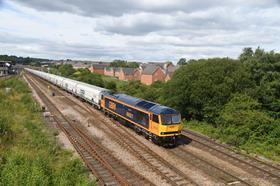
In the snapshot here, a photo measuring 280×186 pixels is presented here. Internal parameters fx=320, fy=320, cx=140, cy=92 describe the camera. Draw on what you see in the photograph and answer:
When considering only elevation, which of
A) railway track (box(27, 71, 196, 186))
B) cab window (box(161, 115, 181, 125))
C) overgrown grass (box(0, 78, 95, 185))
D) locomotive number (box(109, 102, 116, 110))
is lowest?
railway track (box(27, 71, 196, 186))

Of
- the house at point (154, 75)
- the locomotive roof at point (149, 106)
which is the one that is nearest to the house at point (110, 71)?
the house at point (154, 75)

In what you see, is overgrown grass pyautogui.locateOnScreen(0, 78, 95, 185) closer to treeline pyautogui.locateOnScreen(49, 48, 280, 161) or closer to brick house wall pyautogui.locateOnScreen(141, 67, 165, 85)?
treeline pyautogui.locateOnScreen(49, 48, 280, 161)

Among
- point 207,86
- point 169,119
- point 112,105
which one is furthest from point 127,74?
point 169,119

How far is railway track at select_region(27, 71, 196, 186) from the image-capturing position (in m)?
18.4

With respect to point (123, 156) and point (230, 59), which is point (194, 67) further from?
point (123, 156)

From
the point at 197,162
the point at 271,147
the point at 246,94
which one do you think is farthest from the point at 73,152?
the point at 246,94

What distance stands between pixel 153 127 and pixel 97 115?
629 inches

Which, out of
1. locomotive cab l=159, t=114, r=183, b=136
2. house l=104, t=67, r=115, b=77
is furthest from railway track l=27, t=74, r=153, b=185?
house l=104, t=67, r=115, b=77

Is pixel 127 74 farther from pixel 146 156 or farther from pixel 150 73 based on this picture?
pixel 146 156

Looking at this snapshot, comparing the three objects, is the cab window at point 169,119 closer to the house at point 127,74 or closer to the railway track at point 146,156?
the railway track at point 146,156

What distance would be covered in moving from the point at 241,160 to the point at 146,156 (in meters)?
6.55

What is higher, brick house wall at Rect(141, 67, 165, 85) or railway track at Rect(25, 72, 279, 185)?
brick house wall at Rect(141, 67, 165, 85)

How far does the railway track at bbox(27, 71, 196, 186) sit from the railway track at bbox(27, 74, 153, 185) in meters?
1.47

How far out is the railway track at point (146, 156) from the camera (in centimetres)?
1841
